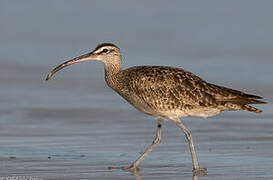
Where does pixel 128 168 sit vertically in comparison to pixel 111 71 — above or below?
below

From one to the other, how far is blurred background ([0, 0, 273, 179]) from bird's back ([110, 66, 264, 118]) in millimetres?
831

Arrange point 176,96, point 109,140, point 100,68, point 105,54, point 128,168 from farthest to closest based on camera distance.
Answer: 1. point 100,68
2. point 109,140
3. point 105,54
4. point 176,96
5. point 128,168

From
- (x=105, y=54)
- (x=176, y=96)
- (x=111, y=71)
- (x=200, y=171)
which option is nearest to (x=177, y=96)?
(x=176, y=96)

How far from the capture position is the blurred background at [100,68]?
16.1 metres

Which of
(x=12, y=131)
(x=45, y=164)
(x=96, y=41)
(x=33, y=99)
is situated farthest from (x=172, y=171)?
(x=96, y=41)

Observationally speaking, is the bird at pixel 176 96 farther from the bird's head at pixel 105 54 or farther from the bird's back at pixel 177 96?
the bird's head at pixel 105 54

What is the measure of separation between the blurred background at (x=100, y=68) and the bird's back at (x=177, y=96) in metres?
0.83

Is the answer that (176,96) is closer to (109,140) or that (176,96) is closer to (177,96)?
(177,96)

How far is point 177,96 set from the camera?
48.8 feet

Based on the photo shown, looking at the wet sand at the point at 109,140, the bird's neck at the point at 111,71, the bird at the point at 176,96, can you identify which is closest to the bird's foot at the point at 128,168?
the wet sand at the point at 109,140

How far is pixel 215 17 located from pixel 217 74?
6.86m

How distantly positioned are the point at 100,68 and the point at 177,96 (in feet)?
30.0

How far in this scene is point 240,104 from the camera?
49.0ft

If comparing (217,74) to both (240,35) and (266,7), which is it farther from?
(266,7)
